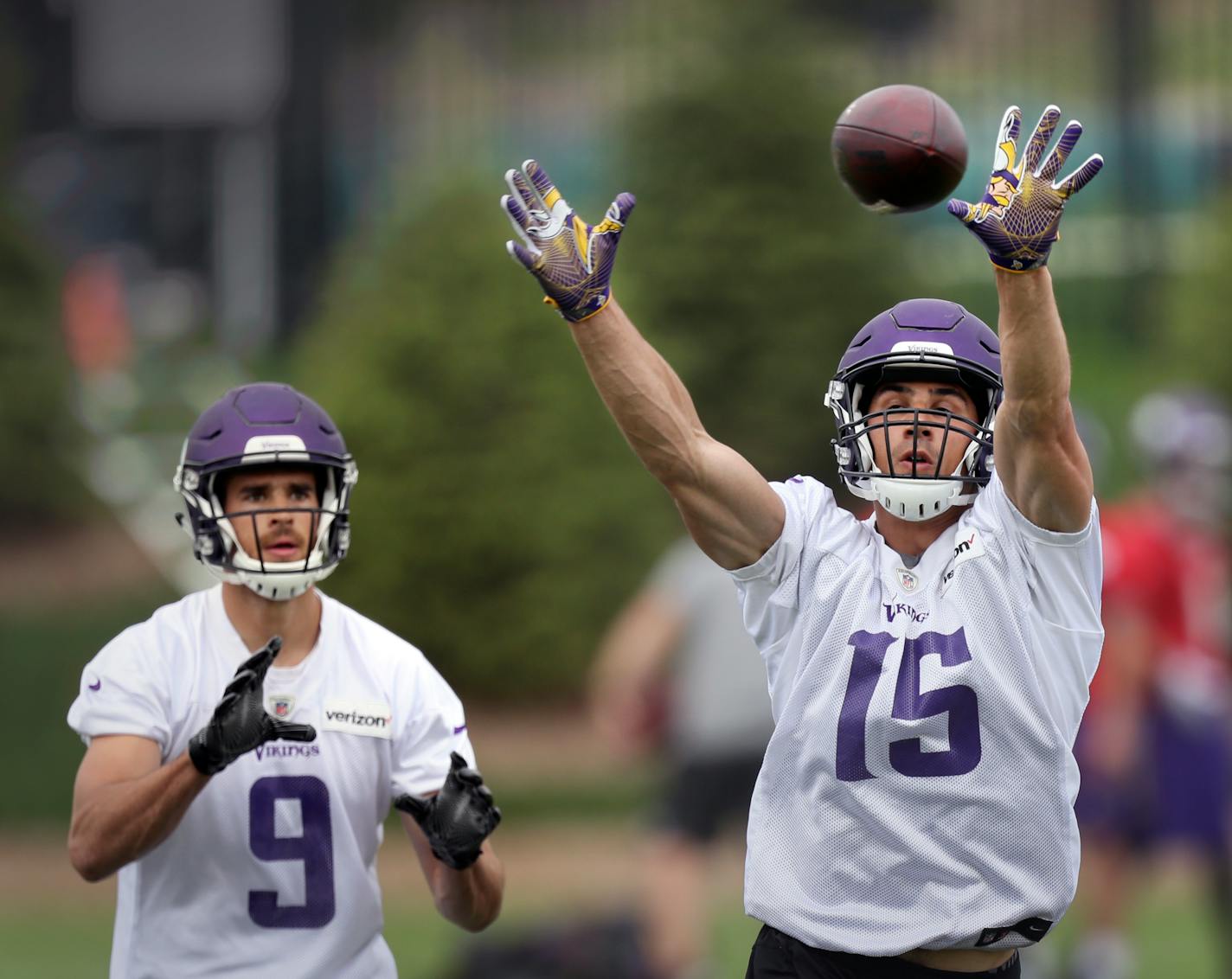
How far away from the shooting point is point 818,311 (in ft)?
49.5

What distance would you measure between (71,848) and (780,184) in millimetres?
11735

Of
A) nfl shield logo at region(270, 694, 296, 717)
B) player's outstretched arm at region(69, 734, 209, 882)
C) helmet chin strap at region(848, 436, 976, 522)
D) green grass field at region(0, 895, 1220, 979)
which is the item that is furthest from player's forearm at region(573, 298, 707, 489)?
green grass field at region(0, 895, 1220, 979)

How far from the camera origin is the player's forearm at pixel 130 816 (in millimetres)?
4047

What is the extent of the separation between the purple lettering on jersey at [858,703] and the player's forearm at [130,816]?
131 cm

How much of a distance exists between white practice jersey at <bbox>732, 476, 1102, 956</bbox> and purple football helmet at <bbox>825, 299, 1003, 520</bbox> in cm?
11

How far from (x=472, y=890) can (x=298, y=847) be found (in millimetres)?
408

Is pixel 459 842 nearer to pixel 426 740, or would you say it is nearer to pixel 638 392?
pixel 426 740

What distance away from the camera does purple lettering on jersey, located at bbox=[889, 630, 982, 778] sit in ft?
13.1

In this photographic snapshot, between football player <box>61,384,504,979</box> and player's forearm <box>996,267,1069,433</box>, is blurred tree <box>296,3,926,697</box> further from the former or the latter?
player's forearm <box>996,267,1069,433</box>

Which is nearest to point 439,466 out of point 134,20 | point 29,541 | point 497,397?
point 497,397

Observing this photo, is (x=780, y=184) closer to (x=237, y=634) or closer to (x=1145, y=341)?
(x=1145, y=341)

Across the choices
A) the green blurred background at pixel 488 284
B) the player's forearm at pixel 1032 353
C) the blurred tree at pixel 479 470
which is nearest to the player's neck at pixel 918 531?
the player's forearm at pixel 1032 353

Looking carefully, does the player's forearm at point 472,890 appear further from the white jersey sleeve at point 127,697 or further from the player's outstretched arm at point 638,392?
the player's outstretched arm at point 638,392

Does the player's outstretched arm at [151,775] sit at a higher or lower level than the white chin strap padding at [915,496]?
lower
